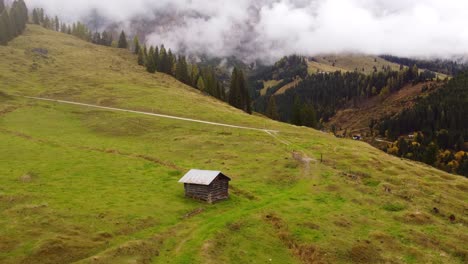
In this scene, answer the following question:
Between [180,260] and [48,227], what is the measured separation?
14105 mm

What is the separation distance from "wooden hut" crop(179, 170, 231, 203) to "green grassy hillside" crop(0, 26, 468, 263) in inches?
71.7

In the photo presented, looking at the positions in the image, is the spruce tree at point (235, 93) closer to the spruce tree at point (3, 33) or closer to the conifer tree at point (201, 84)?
the conifer tree at point (201, 84)

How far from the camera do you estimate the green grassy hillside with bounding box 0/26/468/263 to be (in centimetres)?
3725

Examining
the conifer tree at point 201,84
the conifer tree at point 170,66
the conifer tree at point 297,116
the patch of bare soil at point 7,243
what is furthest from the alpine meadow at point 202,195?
the conifer tree at point 170,66

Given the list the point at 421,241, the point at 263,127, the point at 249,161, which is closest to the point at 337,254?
the point at 421,241

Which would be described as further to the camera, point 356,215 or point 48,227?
point 356,215

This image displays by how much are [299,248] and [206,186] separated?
1619 centimetres

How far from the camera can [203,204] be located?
1986 inches

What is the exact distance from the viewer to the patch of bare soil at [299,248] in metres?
37.5

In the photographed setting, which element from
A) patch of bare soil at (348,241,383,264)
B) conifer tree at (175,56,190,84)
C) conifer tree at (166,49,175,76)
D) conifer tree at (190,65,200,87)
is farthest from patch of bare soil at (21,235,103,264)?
conifer tree at (166,49,175,76)

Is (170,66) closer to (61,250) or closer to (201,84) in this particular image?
(201,84)

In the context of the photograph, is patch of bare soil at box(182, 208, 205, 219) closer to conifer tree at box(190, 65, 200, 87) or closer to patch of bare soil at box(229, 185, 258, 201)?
patch of bare soil at box(229, 185, 258, 201)

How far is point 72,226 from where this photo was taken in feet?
127

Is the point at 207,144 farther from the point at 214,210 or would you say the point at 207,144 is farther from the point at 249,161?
the point at 214,210
